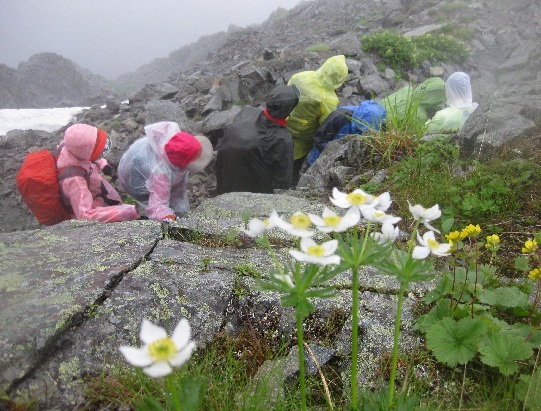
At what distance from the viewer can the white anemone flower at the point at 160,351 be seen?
829 mm

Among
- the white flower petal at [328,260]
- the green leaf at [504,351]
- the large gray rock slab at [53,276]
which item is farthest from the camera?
the large gray rock slab at [53,276]

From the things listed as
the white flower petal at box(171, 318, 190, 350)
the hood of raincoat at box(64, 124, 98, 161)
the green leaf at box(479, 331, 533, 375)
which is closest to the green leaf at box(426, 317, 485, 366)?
the green leaf at box(479, 331, 533, 375)

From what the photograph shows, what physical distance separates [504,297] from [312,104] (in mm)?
6385

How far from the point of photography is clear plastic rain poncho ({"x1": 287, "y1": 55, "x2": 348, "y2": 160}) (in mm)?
8031

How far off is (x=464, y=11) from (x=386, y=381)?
24.4 metres

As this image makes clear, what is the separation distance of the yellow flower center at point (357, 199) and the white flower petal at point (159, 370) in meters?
0.67

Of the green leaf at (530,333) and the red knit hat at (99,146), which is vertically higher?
the red knit hat at (99,146)

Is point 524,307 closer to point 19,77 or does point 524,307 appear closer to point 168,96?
point 168,96

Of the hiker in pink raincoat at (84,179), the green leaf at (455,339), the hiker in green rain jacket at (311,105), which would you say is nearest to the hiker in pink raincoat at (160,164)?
the hiker in pink raincoat at (84,179)

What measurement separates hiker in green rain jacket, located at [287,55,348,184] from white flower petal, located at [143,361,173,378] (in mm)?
7145

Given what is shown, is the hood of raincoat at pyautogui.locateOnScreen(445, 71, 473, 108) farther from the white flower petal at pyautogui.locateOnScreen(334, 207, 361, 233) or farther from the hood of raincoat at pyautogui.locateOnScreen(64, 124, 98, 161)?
the white flower petal at pyautogui.locateOnScreen(334, 207, 361, 233)

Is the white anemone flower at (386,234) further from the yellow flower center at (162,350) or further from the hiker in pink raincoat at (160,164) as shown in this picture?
the hiker in pink raincoat at (160,164)

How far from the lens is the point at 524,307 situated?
84.3 inches

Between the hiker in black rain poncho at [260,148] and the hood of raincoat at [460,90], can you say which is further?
the hood of raincoat at [460,90]
